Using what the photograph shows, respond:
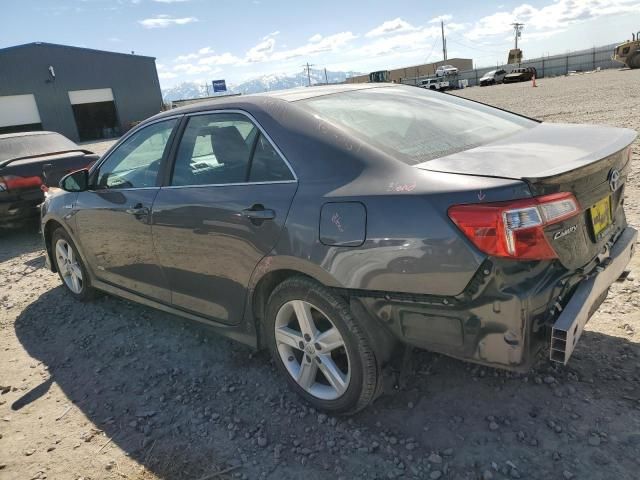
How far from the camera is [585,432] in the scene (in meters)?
2.35

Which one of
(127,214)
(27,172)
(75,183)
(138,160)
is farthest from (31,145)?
(127,214)

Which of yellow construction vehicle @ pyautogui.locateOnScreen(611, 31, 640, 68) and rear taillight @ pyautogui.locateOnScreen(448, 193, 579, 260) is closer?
rear taillight @ pyautogui.locateOnScreen(448, 193, 579, 260)

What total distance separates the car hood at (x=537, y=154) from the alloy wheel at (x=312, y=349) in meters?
0.97

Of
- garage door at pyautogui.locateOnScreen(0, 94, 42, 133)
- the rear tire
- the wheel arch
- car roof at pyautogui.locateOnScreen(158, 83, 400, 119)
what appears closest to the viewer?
the wheel arch

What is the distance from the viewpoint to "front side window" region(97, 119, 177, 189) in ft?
11.4

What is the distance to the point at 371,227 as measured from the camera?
7.22ft

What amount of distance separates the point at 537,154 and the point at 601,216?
458 millimetres

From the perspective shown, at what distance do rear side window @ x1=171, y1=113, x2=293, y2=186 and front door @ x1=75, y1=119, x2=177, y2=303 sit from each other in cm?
22

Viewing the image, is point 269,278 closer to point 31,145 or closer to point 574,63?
point 31,145

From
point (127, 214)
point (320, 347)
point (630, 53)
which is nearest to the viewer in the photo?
point (320, 347)

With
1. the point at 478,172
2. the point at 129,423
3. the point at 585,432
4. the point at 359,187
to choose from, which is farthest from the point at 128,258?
the point at 585,432

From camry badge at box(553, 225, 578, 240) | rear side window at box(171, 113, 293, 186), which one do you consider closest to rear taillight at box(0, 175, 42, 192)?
rear side window at box(171, 113, 293, 186)

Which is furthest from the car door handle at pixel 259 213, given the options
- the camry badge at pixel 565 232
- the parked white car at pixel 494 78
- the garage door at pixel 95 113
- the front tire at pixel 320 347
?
the parked white car at pixel 494 78

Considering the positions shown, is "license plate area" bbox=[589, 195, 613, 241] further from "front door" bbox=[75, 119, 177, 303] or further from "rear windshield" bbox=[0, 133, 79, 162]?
"rear windshield" bbox=[0, 133, 79, 162]
